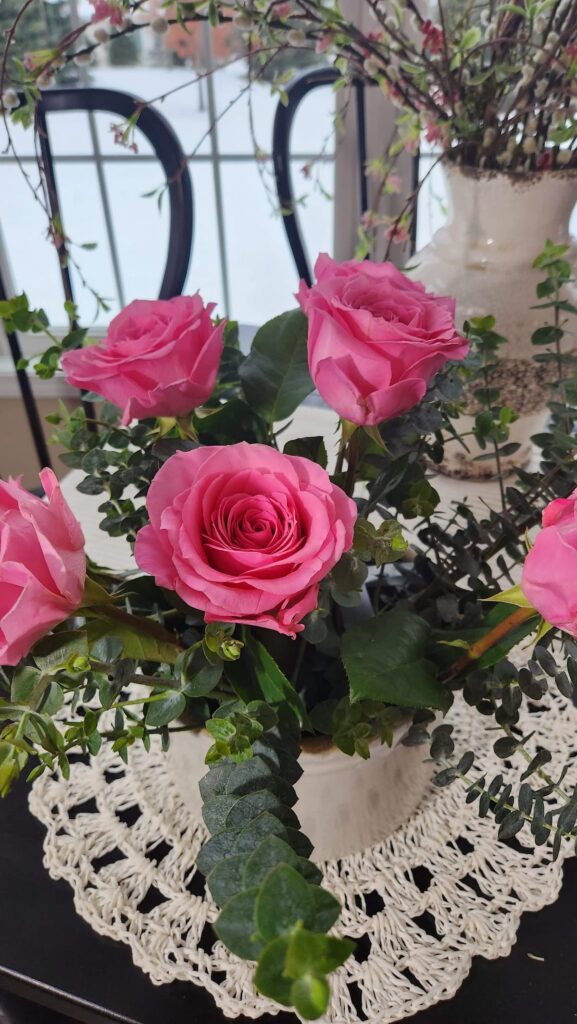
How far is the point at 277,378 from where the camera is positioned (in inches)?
16.3

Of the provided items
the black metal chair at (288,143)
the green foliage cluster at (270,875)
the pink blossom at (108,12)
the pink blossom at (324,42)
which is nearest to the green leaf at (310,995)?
the green foliage cluster at (270,875)

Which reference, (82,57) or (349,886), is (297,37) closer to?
(82,57)

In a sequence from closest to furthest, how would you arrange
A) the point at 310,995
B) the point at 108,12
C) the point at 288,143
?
1. the point at 310,995
2. the point at 108,12
3. the point at 288,143

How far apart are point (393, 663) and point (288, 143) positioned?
0.99m

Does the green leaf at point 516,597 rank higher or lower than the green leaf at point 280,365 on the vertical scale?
lower

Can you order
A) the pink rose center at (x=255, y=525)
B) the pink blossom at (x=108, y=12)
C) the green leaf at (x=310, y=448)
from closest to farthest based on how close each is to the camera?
the pink rose center at (x=255, y=525) → the green leaf at (x=310, y=448) → the pink blossom at (x=108, y=12)

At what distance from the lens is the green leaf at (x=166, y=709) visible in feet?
1.03

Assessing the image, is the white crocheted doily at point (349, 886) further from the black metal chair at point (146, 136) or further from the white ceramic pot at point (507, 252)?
the black metal chair at point (146, 136)

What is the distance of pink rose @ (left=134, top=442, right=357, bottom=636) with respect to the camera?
27 centimetres

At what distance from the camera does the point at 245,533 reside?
0.95 feet

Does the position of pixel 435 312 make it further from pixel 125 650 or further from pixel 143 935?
pixel 143 935

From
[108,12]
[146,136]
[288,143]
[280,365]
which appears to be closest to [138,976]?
[280,365]

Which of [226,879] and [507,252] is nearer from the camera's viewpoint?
[226,879]

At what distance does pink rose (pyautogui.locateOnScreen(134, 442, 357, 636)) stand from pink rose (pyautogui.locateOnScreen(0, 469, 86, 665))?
0.03 meters
